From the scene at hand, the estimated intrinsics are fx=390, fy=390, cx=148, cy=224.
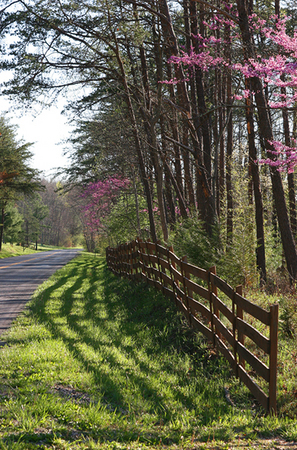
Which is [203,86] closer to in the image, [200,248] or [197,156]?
[197,156]

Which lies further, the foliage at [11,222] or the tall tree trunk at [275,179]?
the foliage at [11,222]

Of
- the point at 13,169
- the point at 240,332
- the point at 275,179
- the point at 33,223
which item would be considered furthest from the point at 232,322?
the point at 33,223

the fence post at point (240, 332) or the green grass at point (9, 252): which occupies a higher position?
the fence post at point (240, 332)

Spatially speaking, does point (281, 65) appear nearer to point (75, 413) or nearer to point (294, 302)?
point (294, 302)

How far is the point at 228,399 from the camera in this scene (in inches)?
185

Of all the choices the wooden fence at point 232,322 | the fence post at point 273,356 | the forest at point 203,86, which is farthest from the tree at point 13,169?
the fence post at point 273,356

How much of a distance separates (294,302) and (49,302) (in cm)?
646

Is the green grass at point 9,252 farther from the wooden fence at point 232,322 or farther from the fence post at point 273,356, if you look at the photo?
the fence post at point 273,356

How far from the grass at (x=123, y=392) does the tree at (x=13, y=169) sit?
2810cm

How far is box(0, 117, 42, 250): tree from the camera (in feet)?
111

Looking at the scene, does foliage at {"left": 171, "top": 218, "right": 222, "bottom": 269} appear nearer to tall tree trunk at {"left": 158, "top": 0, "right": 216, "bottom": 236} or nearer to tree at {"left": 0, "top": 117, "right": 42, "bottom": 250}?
tall tree trunk at {"left": 158, "top": 0, "right": 216, "bottom": 236}

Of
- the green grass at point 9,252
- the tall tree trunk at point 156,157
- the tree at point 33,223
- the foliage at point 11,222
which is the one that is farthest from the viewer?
the tree at point 33,223

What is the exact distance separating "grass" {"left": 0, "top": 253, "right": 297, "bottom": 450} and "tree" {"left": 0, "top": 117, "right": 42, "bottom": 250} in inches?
1106

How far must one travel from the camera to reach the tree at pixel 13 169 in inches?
1329
